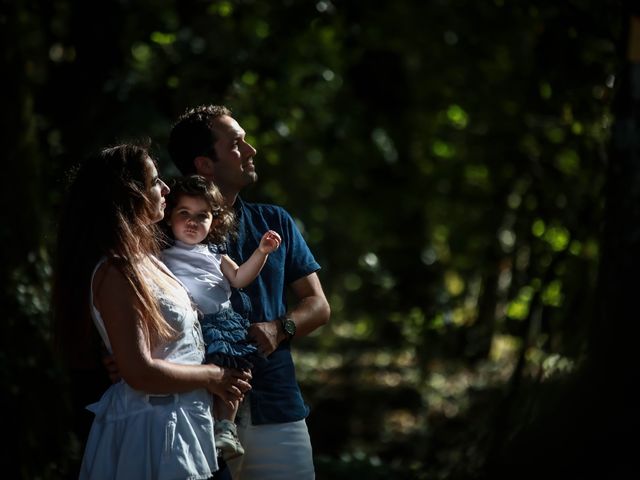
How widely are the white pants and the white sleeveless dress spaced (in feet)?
1.05

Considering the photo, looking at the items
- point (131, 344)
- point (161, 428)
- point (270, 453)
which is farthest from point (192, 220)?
point (270, 453)

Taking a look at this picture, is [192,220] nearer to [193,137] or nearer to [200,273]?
[200,273]

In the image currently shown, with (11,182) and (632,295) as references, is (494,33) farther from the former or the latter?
(632,295)

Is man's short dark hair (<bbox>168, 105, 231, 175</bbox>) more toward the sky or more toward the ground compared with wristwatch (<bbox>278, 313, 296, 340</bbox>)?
more toward the sky

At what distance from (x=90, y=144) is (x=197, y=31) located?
1203mm

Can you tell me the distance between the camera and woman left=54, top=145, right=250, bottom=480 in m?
3.46

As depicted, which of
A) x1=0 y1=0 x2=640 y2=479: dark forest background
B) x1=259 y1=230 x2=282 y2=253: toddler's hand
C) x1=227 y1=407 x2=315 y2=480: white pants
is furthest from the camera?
x1=227 y1=407 x2=315 y2=480: white pants

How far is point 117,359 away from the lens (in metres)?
3.47

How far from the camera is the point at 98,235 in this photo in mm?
3578

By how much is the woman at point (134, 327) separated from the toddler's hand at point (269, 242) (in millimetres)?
321

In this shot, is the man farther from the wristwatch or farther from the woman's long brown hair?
the woman's long brown hair

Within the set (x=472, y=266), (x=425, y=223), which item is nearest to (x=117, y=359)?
Result: (x=472, y=266)

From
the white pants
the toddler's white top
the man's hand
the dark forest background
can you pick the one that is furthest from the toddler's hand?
the dark forest background

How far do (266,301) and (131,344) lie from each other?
693 mm
